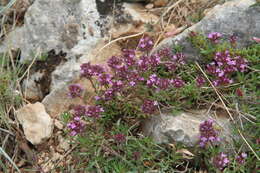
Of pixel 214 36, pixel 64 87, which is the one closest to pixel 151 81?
pixel 214 36

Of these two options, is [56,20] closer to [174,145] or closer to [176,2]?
[176,2]

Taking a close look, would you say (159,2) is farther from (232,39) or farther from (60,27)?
(232,39)

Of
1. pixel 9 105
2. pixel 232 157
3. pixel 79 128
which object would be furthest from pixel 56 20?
pixel 232 157

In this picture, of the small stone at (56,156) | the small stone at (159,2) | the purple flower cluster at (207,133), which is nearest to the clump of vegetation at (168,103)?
the purple flower cluster at (207,133)

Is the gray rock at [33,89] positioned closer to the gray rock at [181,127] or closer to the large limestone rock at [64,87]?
the large limestone rock at [64,87]

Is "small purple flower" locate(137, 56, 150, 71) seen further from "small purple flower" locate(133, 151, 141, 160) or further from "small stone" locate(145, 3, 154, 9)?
"small stone" locate(145, 3, 154, 9)

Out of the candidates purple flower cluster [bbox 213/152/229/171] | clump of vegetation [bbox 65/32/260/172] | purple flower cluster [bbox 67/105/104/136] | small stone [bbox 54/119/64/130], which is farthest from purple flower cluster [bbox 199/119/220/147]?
small stone [bbox 54/119/64/130]
